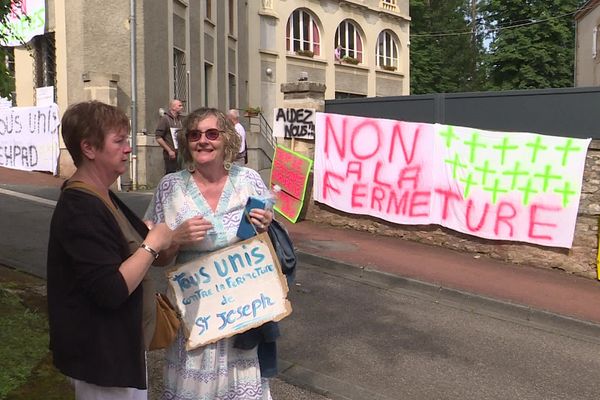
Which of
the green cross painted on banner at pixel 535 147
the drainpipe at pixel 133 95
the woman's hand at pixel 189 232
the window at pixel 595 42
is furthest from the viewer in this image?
the window at pixel 595 42

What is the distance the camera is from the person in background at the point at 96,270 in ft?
6.40

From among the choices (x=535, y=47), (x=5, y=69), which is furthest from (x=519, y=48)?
(x=5, y=69)

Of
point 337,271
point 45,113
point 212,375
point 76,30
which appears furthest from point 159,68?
point 212,375

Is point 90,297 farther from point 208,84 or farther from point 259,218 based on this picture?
point 208,84

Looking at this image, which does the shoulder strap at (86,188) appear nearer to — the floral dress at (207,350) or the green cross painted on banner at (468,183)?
the floral dress at (207,350)

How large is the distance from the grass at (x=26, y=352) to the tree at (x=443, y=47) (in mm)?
39946

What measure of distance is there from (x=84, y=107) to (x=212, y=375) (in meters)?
1.27

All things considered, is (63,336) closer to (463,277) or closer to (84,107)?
(84,107)

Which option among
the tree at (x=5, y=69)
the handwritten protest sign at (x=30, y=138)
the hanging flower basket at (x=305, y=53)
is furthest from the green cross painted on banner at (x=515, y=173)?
the hanging flower basket at (x=305, y=53)

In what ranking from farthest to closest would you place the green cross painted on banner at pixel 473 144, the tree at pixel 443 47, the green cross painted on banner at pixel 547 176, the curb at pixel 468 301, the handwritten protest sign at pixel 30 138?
the tree at pixel 443 47, the handwritten protest sign at pixel 30 138, the green cross painted on banner at pixel 473 144, the green cross painted on banner at pixel 547 176, the curb at pixel 468 301

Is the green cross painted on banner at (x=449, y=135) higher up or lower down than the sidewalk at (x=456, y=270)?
higher up

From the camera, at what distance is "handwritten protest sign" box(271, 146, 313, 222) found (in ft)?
32.9

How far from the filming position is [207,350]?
255 centimetres

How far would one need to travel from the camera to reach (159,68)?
1500cm
